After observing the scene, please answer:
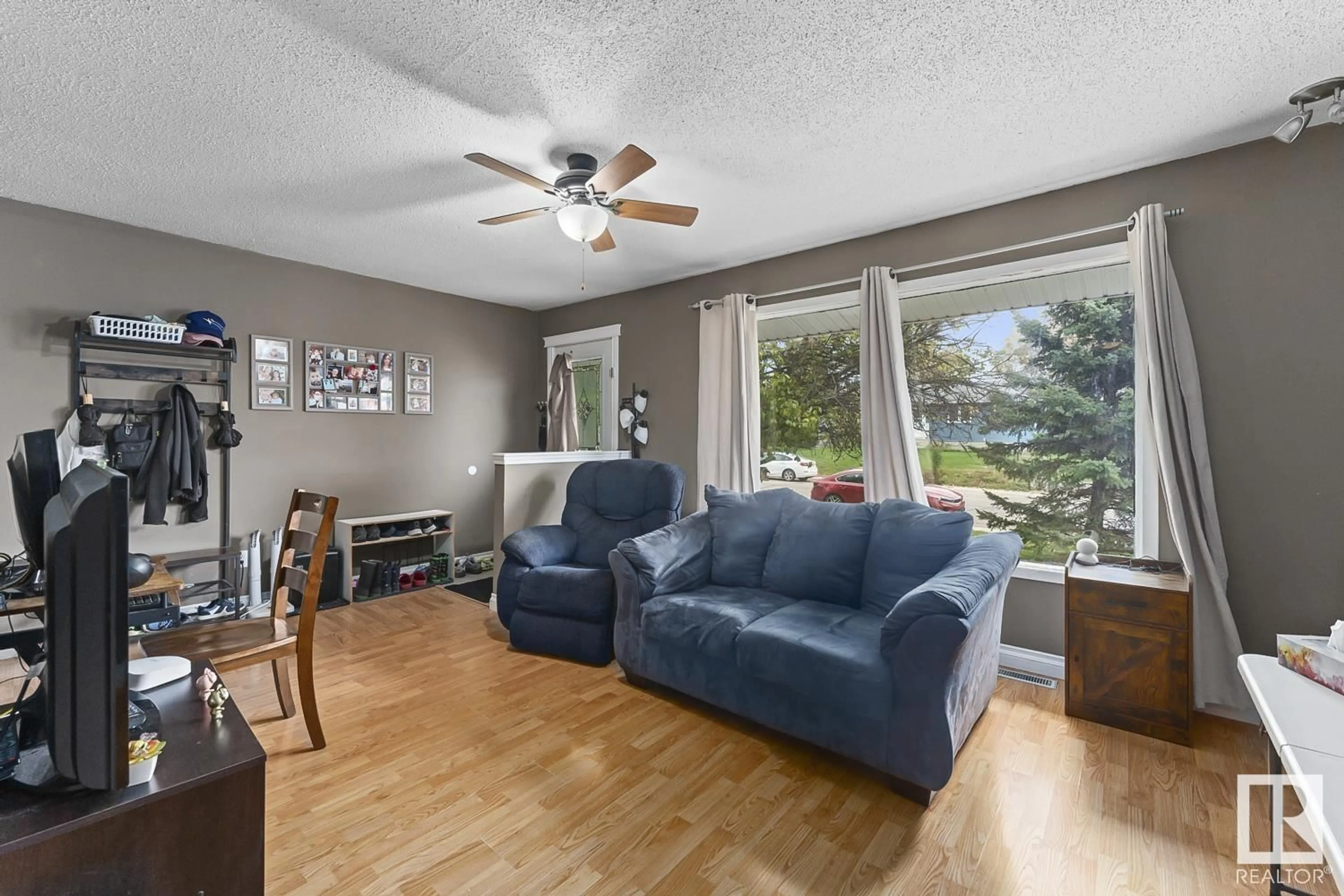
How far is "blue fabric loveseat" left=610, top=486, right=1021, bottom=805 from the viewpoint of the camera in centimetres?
189

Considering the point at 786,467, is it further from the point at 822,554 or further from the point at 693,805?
the point at 693,805

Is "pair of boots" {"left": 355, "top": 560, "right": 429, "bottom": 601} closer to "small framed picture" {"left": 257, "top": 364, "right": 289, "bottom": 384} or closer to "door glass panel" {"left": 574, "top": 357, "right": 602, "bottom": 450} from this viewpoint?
"small framed picture" {"left": 257, "top": 364, "right": 289, "bottom": 384}

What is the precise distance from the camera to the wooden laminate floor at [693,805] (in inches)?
63.4

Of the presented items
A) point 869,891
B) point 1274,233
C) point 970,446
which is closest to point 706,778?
point 869,891

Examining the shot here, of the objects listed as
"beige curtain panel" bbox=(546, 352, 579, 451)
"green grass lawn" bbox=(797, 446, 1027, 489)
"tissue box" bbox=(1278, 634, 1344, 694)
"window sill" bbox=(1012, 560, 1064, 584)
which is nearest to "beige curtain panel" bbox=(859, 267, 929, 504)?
"green grass lawn" bbox=(797, 446, 1027, 489)

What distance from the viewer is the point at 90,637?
0.81m

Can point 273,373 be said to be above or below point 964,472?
above

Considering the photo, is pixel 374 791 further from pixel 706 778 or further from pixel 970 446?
pixel 970 446

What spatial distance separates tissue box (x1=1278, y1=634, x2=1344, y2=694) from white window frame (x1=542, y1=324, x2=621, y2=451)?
4.18 meters

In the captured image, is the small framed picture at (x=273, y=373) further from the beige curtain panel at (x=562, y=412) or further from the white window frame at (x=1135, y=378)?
the white window frame at (x=1135, y=378)

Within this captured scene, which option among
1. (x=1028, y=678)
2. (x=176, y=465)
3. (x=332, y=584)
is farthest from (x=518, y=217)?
(x=1028, y=678)

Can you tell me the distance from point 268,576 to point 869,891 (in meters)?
4.25

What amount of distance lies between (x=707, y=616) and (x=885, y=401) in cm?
173

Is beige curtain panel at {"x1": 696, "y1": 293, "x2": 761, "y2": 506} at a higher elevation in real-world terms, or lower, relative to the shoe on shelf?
higher
